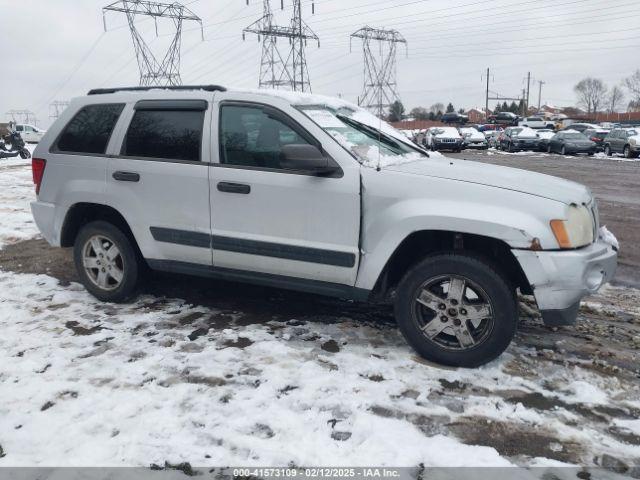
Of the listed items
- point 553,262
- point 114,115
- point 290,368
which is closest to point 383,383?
point 290,368

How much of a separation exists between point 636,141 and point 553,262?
24739 mm

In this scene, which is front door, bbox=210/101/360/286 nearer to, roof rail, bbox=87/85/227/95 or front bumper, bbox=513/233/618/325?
roof rail, bbox=87/85/227/95

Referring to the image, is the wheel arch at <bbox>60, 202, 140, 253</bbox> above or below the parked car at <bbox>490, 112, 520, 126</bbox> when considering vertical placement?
below

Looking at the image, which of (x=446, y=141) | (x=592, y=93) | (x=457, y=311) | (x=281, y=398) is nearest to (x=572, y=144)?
(x=446, y=141)

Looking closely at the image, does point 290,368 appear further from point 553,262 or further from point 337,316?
point 553,262

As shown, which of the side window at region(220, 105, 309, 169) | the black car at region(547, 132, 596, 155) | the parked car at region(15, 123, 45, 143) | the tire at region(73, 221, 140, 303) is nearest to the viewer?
the side window at region(220, 105, 309, 169)

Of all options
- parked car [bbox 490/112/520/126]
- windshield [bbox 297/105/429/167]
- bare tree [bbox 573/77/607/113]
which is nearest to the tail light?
windshield [bbox 297/105/429/167]

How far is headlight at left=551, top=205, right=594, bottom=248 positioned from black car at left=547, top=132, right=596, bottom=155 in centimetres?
2693

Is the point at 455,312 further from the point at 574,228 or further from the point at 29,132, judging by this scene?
the point at 29,132

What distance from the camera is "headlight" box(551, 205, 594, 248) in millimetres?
3197

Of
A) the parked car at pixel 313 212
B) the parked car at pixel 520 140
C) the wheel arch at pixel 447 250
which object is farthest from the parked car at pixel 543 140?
the wheel arch at pixel 447 250

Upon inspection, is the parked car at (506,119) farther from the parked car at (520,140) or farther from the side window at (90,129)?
the side window at (90,129)

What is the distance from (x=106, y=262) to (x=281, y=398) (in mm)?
2391

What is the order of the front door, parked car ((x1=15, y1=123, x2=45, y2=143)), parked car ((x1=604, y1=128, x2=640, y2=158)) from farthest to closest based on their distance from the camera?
parked car ((x1=15, y1=123, x2=45, y2=143)) < parked car ((x1=604, y1=128, x2=640, y2=158)) < the front door
